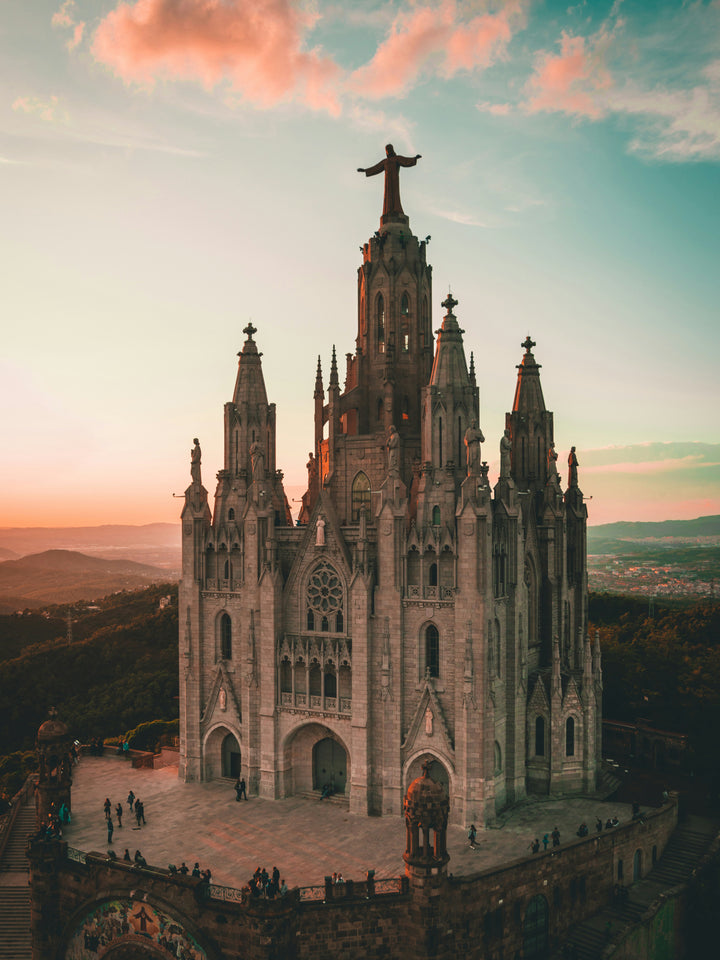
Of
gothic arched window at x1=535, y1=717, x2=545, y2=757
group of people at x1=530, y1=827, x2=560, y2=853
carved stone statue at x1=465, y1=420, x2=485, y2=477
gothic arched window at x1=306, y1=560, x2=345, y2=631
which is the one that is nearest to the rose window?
gothic arched window at x1=306, y1=560, x2=345, y2=631

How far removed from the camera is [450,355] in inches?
1446

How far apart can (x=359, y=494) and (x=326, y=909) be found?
61.0ft

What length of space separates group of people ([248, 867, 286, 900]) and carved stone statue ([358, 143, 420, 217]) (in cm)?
3201

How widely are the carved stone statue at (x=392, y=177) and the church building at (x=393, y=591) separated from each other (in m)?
0.09

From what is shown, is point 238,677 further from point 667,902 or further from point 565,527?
point 667,902

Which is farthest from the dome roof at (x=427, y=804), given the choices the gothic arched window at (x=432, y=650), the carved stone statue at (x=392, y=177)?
the carved stone statue at (x=392, y=177)

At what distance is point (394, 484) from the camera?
35.0m

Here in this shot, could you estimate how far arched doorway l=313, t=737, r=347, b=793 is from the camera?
123 feet

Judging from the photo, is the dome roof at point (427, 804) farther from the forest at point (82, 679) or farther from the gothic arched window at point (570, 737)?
the forest at point (82, 679)

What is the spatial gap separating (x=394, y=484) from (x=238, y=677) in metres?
12.9

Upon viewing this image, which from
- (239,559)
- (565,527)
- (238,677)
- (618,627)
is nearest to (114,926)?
(238,677)

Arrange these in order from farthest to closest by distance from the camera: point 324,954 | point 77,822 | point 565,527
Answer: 1. point 565,527
2. point 77,822
3. point 324,954

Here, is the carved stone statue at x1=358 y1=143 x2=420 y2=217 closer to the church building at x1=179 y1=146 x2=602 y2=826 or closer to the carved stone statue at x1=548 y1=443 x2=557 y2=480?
the church building at x1=179 y1=146 x2=602 y2=826

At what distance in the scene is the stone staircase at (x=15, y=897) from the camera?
107ft
